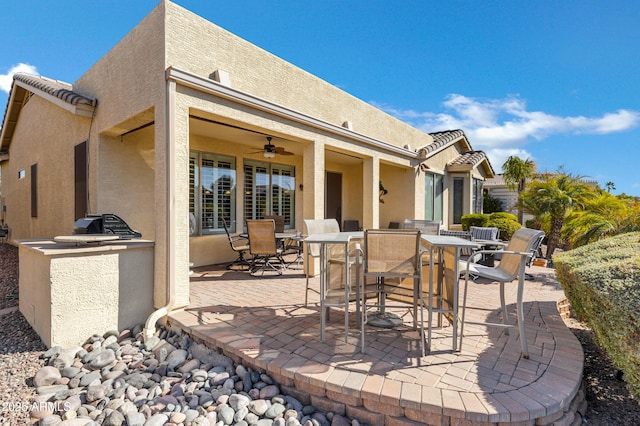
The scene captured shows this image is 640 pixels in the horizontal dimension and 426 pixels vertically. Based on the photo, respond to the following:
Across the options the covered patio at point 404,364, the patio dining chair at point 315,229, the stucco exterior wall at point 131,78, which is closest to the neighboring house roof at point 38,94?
the stucco exterior wall at point 131,78

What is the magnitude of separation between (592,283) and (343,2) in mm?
8535

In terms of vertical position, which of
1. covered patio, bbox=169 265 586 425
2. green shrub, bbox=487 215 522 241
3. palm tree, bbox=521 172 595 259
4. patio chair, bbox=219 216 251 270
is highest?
palm tree, bbox=521 172 595 259

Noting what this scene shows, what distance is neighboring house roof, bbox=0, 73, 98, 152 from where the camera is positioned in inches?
228

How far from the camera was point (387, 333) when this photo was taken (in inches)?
142

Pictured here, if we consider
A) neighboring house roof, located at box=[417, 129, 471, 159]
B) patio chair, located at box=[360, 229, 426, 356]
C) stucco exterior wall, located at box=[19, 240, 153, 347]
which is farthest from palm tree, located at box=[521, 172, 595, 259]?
stucco exterior wall, located at box=[19, 240, 153, 347]

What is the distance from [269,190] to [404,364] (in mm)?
7016

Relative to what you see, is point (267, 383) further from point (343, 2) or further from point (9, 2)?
point (9, 2)

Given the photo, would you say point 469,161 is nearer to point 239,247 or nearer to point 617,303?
point 239,247

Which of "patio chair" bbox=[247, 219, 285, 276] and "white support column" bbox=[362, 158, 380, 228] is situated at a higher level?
"white support column" bbox=[362, 158, 380, 228]

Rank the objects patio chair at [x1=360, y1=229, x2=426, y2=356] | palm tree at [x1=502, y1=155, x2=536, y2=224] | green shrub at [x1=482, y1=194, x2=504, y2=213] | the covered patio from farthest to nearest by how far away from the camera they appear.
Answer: green shrub at [x1=482, y1=194, x2=504, y2=213], palm tree at [x1=502, y1=155, x2=536, y2=224], patio chair at [x1=360, y1=229, x2=426, y2=356], the covered patio

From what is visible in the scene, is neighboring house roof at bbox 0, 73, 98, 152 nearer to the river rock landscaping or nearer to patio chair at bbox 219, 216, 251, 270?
patio chair at bbox 219, 216, 251, 270

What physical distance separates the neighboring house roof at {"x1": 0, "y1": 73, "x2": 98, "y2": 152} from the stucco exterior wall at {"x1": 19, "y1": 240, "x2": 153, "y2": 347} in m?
2.93

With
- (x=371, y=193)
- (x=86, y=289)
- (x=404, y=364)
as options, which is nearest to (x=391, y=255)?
(x=404, y=364)

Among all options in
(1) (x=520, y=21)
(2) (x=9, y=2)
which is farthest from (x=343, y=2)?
(2) (x=9, y=2)
